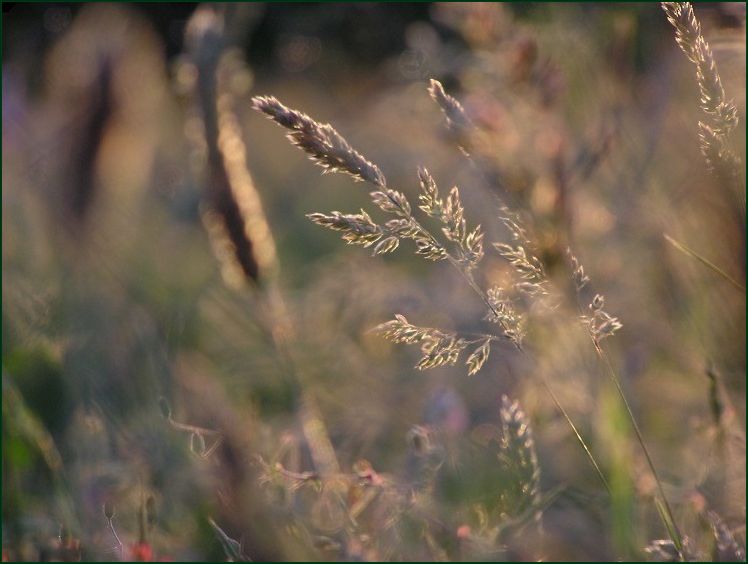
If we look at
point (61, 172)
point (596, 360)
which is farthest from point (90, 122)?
point (596, 360)

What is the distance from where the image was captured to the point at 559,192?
109 centimetres

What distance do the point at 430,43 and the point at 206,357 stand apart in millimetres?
602

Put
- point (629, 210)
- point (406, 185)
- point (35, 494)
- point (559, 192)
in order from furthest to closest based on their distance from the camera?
point (406, 185) < point (629, 210) < point (559, 192) < point (35, 494)

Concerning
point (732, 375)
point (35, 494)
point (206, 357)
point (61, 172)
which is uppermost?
point (732, 375)

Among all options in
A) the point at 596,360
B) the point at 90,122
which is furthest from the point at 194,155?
the point at 596,360

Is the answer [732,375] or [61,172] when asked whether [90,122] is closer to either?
[61,172]

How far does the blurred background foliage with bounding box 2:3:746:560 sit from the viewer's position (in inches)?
32.4

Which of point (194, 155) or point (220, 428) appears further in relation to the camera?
point (194, 155)

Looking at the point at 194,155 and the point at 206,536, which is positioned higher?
the point at 194,155

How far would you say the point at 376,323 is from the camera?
1.35 metres

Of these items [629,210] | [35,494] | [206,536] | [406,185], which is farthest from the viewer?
[406,185]

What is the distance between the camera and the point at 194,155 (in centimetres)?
111

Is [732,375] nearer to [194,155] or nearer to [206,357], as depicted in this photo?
[194,155]

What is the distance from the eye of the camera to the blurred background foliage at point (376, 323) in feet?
2.70
